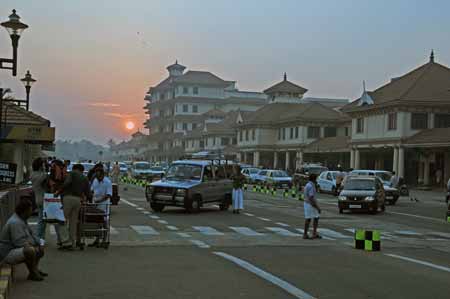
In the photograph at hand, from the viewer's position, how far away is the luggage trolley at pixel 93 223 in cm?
1408

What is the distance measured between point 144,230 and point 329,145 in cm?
5332

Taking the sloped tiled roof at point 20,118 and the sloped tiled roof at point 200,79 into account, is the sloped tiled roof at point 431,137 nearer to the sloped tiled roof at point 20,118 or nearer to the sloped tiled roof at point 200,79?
the sloped tiled roof at point 20,118

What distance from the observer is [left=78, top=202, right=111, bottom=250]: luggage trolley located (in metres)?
14.1

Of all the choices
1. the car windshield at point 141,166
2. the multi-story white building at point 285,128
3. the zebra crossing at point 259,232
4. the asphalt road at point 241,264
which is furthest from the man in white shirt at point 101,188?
the multi-story white building at point 285,128

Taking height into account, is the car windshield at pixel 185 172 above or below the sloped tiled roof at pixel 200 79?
below

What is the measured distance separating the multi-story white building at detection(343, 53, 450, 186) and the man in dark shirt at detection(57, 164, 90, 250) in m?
40.7

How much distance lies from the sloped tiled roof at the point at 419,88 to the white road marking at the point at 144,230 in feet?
130

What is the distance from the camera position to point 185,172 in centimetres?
2603

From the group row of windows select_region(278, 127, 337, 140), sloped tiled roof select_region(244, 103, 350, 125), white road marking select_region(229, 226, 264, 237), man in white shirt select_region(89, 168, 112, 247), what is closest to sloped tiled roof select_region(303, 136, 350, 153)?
row of windows select_region(278, 127, 337, 140)

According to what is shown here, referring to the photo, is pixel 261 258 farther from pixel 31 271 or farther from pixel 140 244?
pixel 31 271

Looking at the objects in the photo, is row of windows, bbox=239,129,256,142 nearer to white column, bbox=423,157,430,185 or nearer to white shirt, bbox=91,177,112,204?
white column, bbox=423,157,430,185

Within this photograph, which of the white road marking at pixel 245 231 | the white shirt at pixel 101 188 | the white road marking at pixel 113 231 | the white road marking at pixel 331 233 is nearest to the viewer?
the white shirt at pixel 101 188

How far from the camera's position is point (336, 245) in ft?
53.6

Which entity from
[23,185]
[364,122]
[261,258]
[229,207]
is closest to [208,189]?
[229,207]
